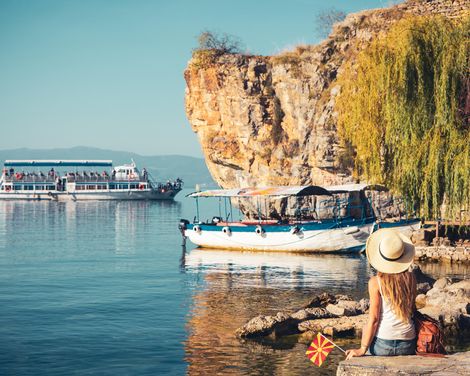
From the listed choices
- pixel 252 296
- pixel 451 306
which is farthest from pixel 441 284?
pixel 252 296

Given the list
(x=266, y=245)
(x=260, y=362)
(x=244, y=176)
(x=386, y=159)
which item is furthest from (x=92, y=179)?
(x=260, y=362)

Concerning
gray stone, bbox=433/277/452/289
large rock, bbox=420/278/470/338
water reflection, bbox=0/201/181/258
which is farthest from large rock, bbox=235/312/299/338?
water reflection, bbox=0/201/181/258

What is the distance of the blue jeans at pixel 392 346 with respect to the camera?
905 cm

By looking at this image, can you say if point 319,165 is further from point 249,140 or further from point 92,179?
point 92,179

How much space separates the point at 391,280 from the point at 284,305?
49.0ft

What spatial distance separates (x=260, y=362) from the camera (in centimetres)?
1627

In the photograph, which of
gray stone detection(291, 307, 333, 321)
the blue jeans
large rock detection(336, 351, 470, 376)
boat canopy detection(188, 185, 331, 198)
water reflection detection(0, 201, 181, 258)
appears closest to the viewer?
large rock detection(336, 351, 470, 376)

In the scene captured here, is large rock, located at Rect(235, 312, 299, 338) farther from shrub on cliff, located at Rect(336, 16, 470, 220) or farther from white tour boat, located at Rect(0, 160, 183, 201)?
white tour boat, located at Rect(0, 160, 183, 201)

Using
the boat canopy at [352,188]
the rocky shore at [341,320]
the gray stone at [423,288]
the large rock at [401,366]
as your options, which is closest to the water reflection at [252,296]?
the rocky shore at [341,320]

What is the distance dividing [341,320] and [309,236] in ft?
66.9

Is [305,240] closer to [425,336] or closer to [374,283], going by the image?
[425,336]

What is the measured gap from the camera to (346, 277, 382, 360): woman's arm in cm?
880

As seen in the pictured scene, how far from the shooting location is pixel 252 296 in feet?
83.0

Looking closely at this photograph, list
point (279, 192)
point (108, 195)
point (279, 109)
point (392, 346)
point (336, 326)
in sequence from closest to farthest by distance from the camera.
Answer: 1. point (392, 346)
2. point (336, 326)
3. point (279, 192)
4. point (279, 109)
5. point (108, 195)
